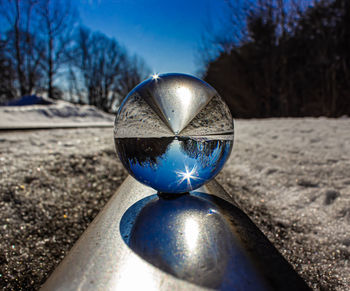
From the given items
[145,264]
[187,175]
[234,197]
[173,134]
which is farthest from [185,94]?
[234,197]

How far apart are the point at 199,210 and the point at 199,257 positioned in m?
0.26

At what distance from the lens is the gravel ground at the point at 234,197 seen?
38.9 inches

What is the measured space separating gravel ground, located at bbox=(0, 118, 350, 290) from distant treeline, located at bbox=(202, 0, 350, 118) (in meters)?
13.8

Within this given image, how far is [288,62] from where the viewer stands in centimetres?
1542

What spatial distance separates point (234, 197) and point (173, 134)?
37.1 inches

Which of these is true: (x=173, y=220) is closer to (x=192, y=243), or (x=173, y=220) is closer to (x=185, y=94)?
(x=192, y=243)

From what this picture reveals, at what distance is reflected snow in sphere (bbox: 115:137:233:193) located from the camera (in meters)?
0.90

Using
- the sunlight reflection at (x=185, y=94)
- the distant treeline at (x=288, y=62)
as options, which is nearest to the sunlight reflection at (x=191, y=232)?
the sunlight reflection at (x=185, y=94)

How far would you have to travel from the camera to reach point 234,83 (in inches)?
697

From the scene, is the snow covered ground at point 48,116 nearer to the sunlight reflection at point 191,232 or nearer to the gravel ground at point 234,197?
the gravel ground at point 234,197

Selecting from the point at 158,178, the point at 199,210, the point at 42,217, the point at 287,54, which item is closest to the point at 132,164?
the point at 158,178

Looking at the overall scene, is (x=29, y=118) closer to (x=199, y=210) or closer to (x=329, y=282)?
(x=199, y=210)

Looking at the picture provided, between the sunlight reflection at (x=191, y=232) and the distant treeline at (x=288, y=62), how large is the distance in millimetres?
15517

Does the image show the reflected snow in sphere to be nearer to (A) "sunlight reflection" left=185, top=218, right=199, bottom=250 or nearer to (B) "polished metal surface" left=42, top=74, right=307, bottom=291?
(B) "polished metal surface" left=42, top=74, right=307, bottom=291
